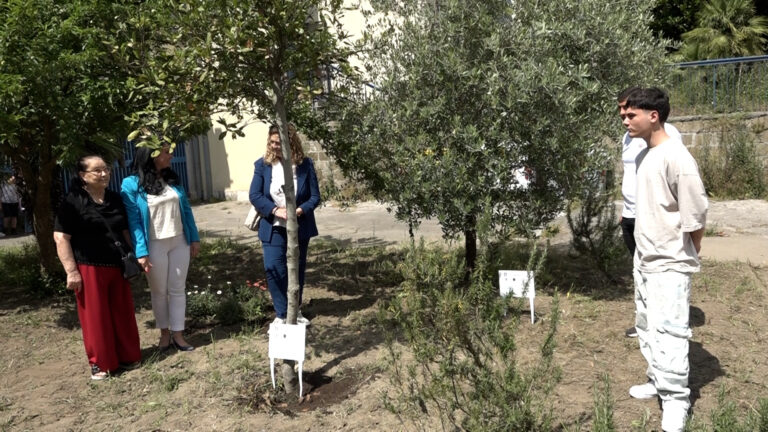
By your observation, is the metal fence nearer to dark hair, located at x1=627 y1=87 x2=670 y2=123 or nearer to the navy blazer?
the navy blazer

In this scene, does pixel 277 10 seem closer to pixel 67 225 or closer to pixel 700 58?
pixel 67 225

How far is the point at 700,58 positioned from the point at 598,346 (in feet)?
43.2

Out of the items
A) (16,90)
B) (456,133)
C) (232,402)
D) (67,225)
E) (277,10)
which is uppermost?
(277,10)

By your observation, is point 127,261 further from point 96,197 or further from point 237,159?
point 237,159

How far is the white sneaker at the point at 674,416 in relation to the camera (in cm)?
343

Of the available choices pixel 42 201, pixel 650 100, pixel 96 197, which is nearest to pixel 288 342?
pixel 96 197

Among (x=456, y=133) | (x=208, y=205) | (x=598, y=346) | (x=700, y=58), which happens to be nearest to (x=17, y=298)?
(x=456, y=133)

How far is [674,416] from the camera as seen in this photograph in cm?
345

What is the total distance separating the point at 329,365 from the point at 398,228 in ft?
18.2

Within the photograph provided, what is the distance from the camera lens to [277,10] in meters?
3.69

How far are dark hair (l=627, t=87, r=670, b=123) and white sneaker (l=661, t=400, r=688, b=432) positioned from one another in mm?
1489

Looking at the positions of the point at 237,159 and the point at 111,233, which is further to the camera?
the point at 237,159

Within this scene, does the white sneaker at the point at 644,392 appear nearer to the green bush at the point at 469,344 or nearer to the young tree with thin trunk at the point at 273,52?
the green bush at the point at 469,344

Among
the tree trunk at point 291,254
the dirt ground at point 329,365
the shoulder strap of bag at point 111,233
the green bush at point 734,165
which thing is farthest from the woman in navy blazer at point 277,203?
the green bush at point 734,165
